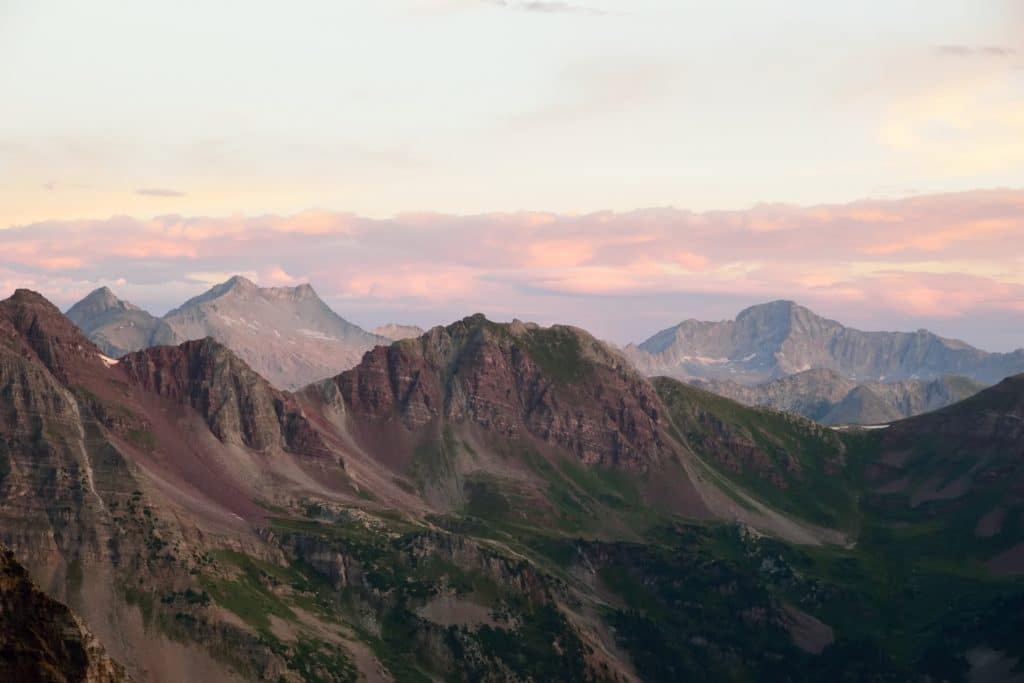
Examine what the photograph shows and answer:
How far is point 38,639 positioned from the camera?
353 feet

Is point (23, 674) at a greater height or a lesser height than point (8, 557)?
lesser

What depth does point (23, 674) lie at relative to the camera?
105375 mm

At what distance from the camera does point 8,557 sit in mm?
107625

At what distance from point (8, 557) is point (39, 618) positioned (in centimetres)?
565

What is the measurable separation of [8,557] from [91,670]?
11.7 m

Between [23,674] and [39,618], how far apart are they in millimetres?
5058

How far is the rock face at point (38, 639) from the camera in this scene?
105625mm

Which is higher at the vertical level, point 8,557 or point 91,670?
point 8,557

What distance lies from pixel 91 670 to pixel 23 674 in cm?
661

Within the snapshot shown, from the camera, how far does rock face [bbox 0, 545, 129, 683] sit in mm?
105625

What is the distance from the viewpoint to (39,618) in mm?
108875

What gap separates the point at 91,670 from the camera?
364 ft
